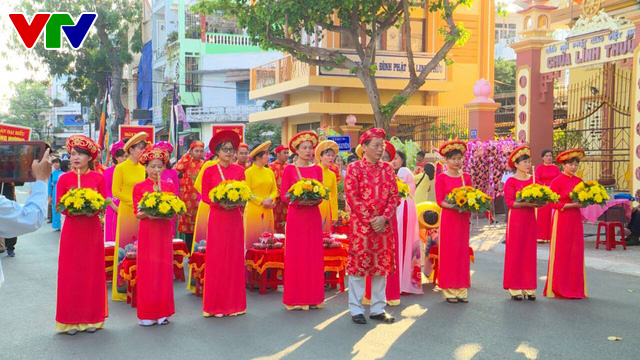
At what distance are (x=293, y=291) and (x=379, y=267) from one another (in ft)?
3.96

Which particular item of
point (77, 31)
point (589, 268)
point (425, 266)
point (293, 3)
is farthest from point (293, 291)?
point (77, 31)

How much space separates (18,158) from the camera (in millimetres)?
4547

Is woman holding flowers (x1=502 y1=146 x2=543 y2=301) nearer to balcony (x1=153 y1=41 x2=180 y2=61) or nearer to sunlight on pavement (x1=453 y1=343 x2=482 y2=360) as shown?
sunlight on pavement (x1=453 y1=343 x2=482 y2=360)

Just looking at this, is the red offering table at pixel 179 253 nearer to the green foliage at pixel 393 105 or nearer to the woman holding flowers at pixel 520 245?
the woman holding flowers at pixel 520 245

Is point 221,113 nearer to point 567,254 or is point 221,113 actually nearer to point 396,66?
point 396,66

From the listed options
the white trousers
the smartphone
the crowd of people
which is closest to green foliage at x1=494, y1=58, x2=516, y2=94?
the crowd of people

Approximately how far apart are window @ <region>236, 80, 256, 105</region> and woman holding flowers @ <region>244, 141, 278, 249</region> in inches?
1277

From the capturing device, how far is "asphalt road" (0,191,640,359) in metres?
6.40

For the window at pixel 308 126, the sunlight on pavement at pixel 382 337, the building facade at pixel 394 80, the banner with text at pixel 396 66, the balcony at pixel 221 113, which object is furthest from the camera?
the balcony at pixel 221 113

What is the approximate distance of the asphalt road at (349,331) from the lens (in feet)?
21.0

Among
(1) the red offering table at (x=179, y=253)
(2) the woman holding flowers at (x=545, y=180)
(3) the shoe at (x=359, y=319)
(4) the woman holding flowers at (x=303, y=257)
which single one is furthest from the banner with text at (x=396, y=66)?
(3) the shoe at (x=359, y=319)

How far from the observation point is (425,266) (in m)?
10.1

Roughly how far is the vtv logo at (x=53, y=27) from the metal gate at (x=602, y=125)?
17739 mm

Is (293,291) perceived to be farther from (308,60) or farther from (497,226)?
(308,60)
